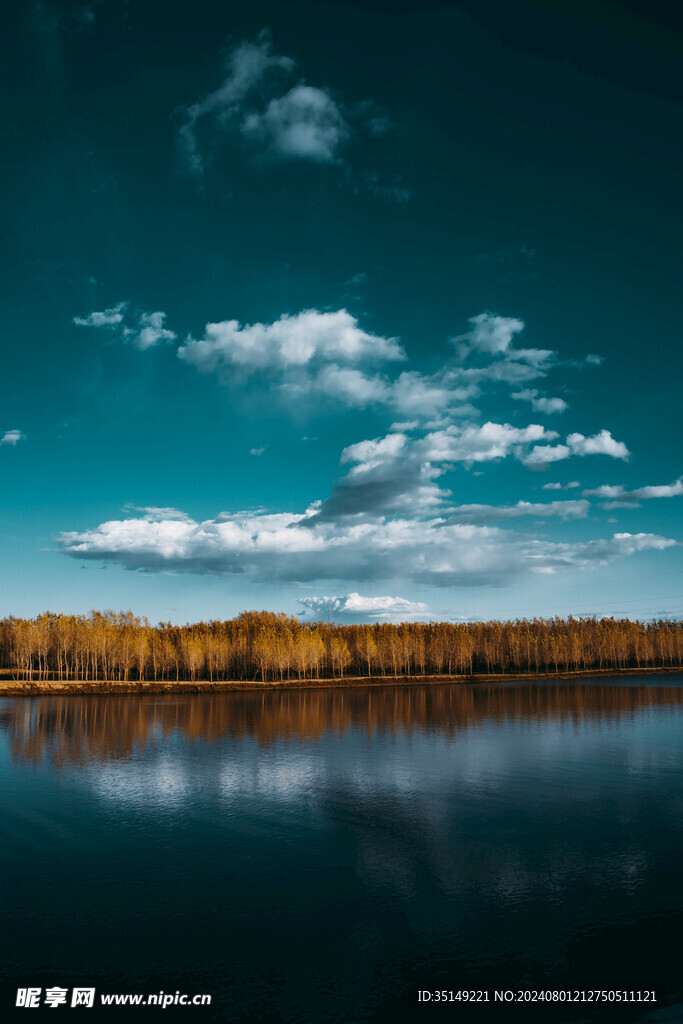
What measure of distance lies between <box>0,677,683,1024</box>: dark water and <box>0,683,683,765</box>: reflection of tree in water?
5.69m

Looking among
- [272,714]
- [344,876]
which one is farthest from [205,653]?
[344,876]

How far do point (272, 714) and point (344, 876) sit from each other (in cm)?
6513

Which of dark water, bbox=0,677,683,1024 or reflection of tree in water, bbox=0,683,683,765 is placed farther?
reflection of tree in water, bbox=0,683,683,765

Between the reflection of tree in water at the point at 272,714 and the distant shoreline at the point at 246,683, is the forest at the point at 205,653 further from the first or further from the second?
the reflection of tree in water at the point at 272,714

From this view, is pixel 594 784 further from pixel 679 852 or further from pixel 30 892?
pixel 30 892

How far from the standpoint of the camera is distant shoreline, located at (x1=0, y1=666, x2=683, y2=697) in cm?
12375

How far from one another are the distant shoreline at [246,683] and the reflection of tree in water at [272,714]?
35.3 ft

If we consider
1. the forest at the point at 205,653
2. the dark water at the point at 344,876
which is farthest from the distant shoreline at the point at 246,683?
the dark water at the point at 344,876

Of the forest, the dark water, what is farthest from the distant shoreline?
the dark water

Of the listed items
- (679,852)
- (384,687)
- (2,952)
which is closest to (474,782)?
(679,852)

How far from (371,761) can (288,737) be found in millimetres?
16665

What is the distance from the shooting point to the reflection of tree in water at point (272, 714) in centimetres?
6275

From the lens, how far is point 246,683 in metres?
143

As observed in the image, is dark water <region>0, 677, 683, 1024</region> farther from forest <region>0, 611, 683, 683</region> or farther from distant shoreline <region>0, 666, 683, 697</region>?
forest <region>0, 611, 683, 683</region>
